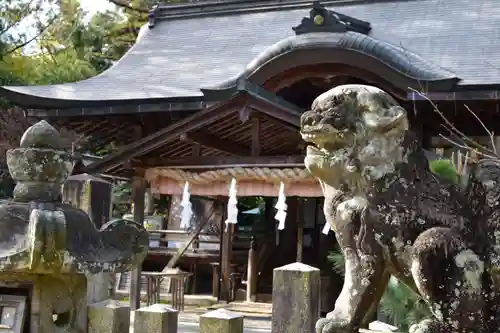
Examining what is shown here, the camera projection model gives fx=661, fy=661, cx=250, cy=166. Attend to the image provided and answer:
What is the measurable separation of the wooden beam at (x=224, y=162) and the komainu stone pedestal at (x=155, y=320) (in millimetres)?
4763

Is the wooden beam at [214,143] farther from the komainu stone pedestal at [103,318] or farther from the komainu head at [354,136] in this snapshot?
the komainu head at [354,136]

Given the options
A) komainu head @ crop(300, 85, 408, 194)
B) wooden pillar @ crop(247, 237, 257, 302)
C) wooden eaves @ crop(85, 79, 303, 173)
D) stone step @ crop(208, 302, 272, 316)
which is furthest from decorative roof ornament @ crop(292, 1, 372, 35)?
komainu head @ crop(300, 85, 408, 194)

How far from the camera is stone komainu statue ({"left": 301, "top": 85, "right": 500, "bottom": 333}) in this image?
→ 2773 millimetres

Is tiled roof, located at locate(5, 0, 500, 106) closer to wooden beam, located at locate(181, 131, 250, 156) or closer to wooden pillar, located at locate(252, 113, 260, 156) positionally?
wooden beam, located at locate(181, 131, 250, 156)

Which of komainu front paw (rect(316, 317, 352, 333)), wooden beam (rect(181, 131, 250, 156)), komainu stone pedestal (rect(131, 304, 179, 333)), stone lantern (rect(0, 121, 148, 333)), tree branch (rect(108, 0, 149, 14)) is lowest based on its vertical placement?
komainu stone pedestal (rect(131, 304, 179, 333))

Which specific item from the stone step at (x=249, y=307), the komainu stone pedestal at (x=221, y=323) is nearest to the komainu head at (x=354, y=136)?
the komainu stone pedestal at (x=221, y=323)

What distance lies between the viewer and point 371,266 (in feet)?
9.69

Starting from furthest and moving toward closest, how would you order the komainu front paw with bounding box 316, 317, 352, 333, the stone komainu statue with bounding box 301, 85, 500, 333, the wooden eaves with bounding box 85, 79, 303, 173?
the wooden eaves with bounding box 85, 79, 303, 173 < the komainu front paw with bounding box 316, 317, 352, 333 < the stone komainu statue with bounding box 301, 85, 500, 333

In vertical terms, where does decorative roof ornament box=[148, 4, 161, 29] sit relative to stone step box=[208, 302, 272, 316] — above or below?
above

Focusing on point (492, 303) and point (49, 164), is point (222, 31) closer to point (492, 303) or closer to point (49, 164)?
point (49, 164)

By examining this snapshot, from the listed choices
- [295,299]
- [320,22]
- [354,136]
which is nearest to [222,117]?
[320,22]

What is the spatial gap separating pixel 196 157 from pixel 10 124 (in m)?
7.37

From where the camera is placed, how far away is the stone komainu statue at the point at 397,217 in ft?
9.10

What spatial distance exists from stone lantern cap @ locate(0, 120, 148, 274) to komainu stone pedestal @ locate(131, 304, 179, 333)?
0.65 m
